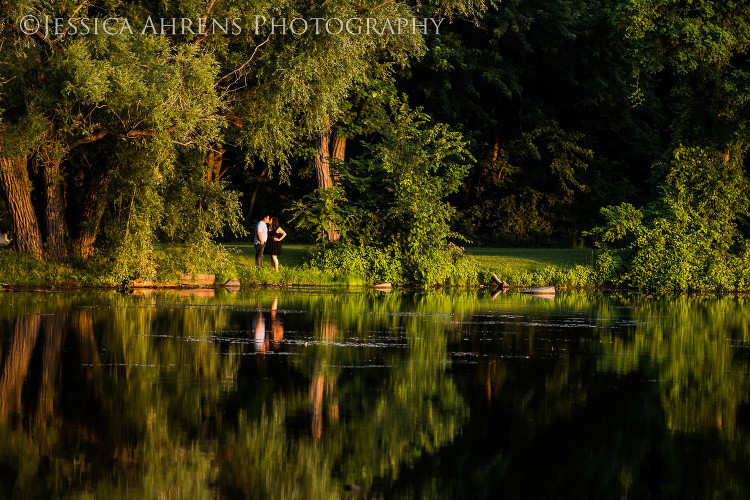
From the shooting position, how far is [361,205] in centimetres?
3497

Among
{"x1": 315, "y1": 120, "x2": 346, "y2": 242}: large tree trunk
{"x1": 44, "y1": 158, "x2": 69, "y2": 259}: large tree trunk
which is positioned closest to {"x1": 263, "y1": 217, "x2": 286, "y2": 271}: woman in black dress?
{"x1": 315, "y1": 120, "x2": 346, "y2": 242}: large tree trunk

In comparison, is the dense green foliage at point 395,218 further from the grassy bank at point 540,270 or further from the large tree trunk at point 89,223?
the large tree trunk at point 89,223

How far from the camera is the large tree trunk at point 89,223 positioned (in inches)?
1142

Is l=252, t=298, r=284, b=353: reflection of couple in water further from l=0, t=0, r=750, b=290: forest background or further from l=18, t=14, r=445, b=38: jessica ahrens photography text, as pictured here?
l=18, t=14, r=445, b=38: jessica ahrens photography text

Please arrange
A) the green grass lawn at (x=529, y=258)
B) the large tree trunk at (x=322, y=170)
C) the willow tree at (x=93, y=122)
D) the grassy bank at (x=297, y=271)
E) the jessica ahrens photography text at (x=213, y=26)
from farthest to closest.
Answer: the large tree trunk at (x=322, y=170) → the green grass lawn at (x=529, y=258) → the grassy bank at (x=297, y=271) → the jessica ahrens photography text at (x=213, y=26) → the willow tree at (x=93, y=122)

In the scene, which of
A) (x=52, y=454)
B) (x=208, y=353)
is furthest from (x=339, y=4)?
(x=52, y=454)

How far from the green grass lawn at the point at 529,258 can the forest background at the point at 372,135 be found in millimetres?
1496

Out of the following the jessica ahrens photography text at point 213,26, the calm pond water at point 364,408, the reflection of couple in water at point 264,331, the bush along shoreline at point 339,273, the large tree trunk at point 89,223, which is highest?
the jessica ahrens photography text at point 213,26

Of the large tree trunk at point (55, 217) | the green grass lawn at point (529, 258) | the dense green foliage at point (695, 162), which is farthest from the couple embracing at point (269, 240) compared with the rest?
the dense green foliage at point (695, 162)

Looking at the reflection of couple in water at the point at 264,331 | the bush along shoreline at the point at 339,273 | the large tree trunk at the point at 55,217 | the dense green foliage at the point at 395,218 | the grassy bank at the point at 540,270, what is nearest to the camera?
the reflection of couple in water at the point at 264,331

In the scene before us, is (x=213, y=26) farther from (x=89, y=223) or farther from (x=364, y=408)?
(x=364, y=408)

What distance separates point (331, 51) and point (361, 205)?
7666 mm

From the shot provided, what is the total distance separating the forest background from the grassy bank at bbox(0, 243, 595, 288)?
192mm

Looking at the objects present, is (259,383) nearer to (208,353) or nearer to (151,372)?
(151,372)
